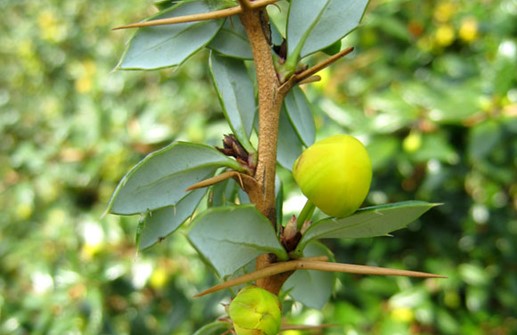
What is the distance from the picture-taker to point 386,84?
5.13 ft

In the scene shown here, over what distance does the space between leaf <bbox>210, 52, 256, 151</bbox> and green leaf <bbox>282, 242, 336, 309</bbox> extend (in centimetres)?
12

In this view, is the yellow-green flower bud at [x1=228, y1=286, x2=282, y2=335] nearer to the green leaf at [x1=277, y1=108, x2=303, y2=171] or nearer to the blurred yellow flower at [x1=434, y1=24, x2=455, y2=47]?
the green leaf at [x1=277, y1=108, x2=303, y2=171]

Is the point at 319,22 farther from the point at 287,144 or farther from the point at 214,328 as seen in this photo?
the point at 214,328

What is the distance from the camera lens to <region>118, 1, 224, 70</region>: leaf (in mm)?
421

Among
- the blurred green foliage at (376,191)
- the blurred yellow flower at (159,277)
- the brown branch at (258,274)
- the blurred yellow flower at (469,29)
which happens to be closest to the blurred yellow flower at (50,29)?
the blurred green foliage at (376,191)

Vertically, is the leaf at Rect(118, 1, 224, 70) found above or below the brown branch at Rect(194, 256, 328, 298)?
above

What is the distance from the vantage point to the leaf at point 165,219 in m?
0.41

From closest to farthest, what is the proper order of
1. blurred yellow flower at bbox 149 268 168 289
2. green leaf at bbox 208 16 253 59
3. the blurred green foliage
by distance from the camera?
green leaf at bbox 208 16 253 59, the blurred green foliage, blurred yellow flower at bbox 149 268 168 289

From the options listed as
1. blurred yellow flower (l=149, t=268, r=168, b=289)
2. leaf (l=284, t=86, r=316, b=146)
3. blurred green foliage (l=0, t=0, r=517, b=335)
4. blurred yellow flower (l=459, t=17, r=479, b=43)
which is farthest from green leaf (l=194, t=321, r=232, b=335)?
blurred yellow flower (l=459, t=17, r=479, b=43)

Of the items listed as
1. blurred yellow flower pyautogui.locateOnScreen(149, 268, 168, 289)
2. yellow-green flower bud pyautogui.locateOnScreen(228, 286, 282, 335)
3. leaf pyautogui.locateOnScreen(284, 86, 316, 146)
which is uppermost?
leaf pyautogui.locateOnScreen(284, 86, 316, 146)

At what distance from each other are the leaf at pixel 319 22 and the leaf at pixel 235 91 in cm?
6

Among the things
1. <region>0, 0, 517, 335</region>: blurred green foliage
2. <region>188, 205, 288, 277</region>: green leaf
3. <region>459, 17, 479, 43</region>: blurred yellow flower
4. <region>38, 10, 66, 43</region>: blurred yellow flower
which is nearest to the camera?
<region>188, 205, 288, 277</region>: green leaf

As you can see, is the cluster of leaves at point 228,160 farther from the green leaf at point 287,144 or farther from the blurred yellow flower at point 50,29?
the blurred yellow flower at point 50,29

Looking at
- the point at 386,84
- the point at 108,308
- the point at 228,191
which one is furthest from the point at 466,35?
the point at 228,191
